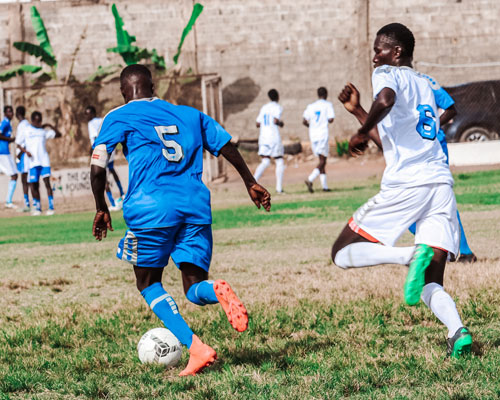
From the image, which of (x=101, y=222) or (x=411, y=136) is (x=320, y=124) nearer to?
(x=411, y=136)

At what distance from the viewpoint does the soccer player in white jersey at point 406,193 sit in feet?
13.5

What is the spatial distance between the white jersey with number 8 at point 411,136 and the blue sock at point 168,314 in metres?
1.32

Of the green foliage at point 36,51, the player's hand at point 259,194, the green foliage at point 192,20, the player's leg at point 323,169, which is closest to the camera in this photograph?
the player's hand at point 259,194

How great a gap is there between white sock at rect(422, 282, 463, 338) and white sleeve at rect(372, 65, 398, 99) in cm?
106

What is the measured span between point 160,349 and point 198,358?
38 cm

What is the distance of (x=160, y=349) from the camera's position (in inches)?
170

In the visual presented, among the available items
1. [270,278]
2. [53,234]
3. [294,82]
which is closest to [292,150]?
[294,82]

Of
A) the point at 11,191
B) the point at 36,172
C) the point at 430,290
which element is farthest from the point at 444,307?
the point at 11,191

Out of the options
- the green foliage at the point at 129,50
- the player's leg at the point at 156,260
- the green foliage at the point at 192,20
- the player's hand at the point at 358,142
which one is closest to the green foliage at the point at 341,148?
the green foliage at the point at 192,20

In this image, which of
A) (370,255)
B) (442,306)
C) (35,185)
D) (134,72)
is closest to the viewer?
(442,306)

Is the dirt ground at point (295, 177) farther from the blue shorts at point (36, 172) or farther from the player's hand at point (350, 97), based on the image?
the player's hand at point (350, 97)

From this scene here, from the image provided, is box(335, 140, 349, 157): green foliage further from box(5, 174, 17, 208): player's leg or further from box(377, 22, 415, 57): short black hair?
box(377, 22, 415, 57): short black hair

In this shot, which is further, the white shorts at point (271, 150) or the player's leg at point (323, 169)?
the white shorts at point (271, 150)

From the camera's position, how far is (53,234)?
12.6 m
